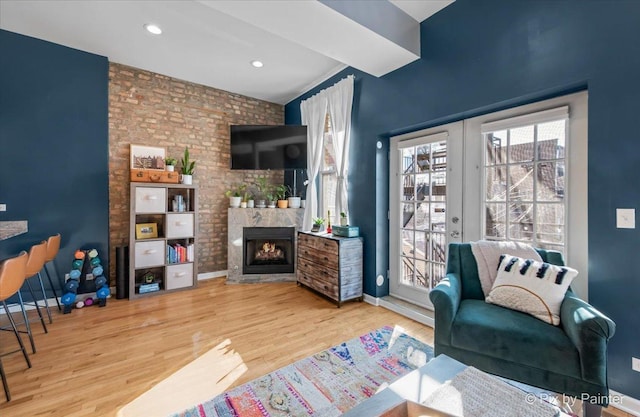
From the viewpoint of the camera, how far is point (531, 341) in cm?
157

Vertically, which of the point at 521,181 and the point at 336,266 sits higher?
the point at 521,181

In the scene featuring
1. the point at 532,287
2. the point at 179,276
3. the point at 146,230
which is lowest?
the point at 179,276

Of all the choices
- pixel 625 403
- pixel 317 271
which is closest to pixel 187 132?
pixel 317 271

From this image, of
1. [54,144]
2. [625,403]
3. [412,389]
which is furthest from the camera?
[54,144]

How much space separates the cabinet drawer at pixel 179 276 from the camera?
3.87 m

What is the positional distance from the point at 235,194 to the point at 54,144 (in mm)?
2256

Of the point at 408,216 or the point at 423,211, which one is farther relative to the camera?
the point at 408,216

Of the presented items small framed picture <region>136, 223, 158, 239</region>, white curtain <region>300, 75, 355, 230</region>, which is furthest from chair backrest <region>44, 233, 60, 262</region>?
white curtain <region>300, 75, 355, 230</region>

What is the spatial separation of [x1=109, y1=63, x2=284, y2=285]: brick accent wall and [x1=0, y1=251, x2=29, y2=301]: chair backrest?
1.93 metres

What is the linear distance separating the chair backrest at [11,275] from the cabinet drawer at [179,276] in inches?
73.0

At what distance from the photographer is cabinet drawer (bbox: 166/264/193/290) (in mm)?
3871

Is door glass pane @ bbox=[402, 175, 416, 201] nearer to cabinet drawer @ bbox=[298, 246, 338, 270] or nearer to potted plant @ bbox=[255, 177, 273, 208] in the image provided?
cabinet drawer @ bbox=[298, 246, 338, 270]

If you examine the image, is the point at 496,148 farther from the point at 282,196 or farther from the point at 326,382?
the point at 282,196

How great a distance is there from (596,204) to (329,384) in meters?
2.15
